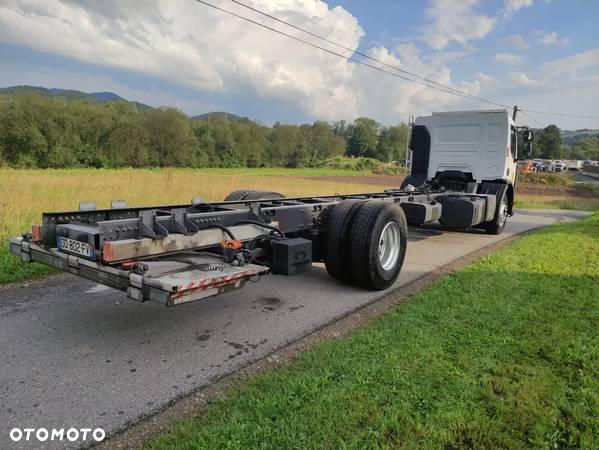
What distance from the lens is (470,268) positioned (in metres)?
6.61

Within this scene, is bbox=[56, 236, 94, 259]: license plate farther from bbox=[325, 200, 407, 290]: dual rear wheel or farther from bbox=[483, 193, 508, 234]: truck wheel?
bbox=[483, 193, 508, 234]: truck wheel

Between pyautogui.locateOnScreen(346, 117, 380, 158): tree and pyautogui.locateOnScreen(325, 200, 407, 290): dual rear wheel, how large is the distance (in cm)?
10535

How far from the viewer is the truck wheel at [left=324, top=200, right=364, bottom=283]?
5270mm

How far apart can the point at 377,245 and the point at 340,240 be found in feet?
1.48

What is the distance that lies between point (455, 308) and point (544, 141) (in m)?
116

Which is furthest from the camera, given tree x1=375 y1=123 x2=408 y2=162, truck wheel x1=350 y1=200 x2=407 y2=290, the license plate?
tree x1=375 y1=123 x2=408 y2=162

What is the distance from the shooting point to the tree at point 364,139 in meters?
110

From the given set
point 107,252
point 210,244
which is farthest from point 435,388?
point 107,252

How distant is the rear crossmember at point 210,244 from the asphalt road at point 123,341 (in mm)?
560

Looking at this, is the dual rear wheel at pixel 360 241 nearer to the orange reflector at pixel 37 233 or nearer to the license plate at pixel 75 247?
the license plate at pixel 75 247

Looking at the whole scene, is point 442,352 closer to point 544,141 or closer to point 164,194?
point 164,194

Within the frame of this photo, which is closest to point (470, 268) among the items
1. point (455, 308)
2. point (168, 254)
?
point (455, 308)

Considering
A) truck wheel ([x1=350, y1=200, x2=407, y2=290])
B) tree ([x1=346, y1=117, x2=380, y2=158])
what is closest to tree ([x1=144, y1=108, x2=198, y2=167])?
truck wheel ([x1=350, y1=200, x2=407, y2=290])

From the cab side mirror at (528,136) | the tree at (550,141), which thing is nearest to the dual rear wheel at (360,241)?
the cab side mirror at (528,136)
